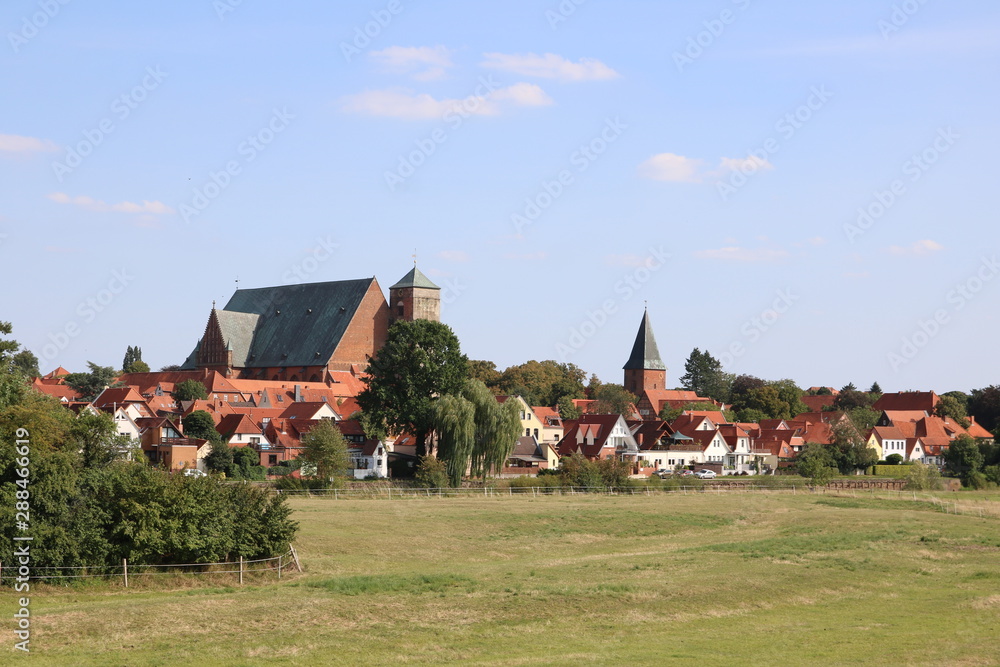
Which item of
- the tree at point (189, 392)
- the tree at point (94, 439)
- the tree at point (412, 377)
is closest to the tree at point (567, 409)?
the tree at point (189, 392)

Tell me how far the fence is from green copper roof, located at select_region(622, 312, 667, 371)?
116 meters

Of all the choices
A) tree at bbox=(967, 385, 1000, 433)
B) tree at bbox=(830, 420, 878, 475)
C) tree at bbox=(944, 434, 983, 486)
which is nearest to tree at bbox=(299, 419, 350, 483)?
tree at bbox=(830, 420, 878, 475)

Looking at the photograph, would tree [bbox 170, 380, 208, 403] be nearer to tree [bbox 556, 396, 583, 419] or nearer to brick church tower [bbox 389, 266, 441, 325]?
brick church tower [bbox 389, 266, 441, 325]

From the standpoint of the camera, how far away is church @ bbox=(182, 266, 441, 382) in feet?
415

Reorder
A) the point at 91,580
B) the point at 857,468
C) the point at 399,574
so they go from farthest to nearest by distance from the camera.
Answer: the point at 857,468
the point at 399,574
the point at 91,580

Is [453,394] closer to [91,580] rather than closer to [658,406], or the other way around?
[91,580]

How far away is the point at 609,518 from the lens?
2035 inches

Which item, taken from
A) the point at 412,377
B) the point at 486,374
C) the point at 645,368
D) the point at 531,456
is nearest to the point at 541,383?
the point at 486,374

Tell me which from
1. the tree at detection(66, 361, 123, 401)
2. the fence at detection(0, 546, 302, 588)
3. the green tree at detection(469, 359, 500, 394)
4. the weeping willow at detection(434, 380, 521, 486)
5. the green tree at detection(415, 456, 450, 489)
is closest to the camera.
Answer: the fence at detection(0, 546, 302, 588)

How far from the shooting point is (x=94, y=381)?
120 m

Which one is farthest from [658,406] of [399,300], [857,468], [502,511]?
[502,511]

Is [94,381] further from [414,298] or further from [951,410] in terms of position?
[951,410]

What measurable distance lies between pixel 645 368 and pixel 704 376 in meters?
26.0

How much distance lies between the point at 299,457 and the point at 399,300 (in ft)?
196
